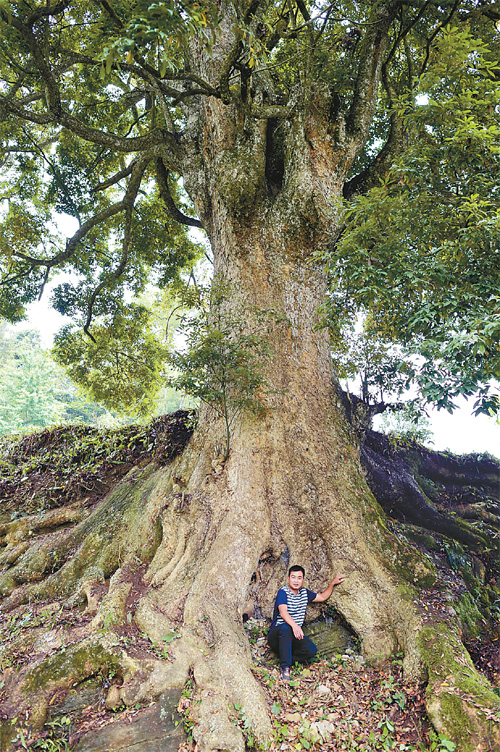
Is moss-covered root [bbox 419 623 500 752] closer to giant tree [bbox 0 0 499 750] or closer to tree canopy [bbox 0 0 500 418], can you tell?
giant tree [bbox 0 0 499 750]

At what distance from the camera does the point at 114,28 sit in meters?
2.75

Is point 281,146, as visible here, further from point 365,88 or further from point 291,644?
point 291,644

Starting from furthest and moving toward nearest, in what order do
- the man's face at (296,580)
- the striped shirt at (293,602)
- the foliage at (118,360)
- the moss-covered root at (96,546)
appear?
the foliage at (118,360), the moss-covered root at (96,546), the man's face at (296,580), the striped shirt at (293,602)

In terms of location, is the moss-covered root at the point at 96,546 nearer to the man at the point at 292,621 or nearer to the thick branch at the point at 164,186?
the man at the point at 292,621

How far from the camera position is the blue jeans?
3824 mm

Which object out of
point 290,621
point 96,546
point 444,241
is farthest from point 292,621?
point 444,241

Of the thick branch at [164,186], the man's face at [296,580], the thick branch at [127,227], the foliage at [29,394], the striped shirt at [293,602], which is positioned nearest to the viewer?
the striped shirt at [293,602]

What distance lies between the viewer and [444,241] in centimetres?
378

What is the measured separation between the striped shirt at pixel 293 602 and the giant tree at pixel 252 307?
0.82 feet

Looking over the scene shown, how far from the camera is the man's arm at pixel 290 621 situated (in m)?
3.84

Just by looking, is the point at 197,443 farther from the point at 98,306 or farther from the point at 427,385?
the point at 98,306

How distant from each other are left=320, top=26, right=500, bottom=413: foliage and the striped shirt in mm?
2350

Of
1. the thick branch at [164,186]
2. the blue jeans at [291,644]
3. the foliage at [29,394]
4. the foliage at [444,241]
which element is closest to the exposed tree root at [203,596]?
the blue jeans at [291,644]

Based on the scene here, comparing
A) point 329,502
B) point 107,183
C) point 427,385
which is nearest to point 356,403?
point 329,502
